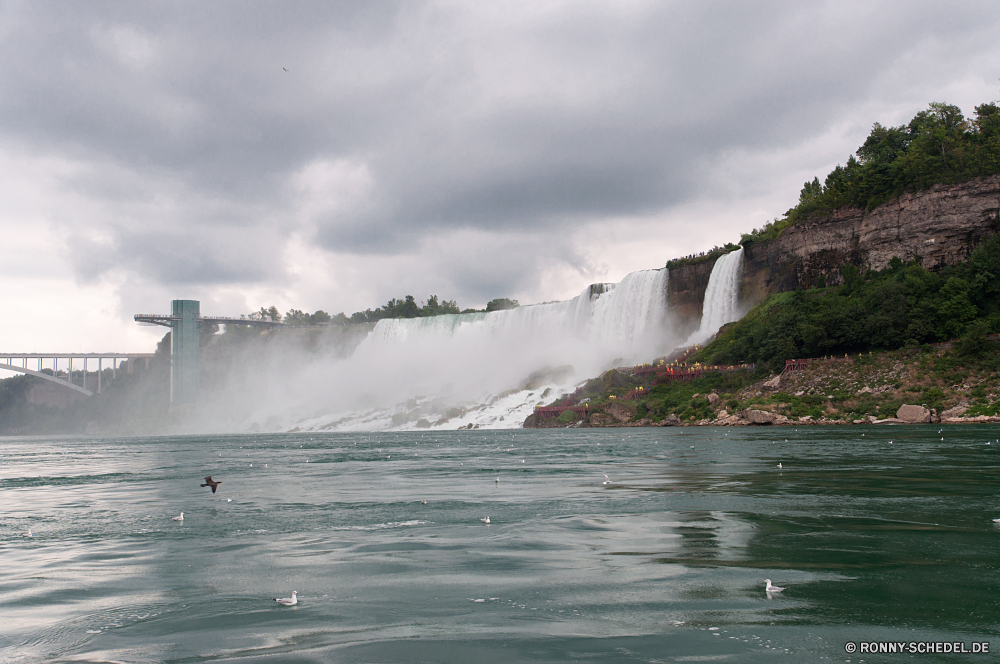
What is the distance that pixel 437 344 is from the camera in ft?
335

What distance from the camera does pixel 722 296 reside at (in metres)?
77.0

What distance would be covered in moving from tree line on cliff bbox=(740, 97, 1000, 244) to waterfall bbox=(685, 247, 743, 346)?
3.64 meters

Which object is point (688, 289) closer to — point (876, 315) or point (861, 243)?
point (861, 243)

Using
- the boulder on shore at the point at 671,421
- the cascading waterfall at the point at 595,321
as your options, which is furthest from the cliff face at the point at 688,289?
the boulder on shore at the point at 671,421

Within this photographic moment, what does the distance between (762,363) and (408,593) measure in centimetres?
5834

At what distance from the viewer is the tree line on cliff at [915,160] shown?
62281 mm

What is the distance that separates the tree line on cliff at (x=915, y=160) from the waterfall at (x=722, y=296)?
3.64m

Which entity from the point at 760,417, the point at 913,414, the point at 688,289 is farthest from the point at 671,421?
the point at 688,289

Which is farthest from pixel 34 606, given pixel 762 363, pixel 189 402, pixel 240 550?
pixel 189 402

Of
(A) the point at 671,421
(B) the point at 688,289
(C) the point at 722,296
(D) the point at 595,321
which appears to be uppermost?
(B) the point at 688,289

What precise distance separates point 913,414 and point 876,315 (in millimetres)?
12808

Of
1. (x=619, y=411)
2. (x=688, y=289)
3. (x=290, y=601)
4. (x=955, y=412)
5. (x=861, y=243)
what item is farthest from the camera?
(x=688, y=289)

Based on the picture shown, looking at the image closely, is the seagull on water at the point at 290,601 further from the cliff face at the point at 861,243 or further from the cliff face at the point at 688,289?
the cliff face at the point at 688,289

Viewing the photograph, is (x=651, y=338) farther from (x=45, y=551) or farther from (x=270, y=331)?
(x=270, y=331)
